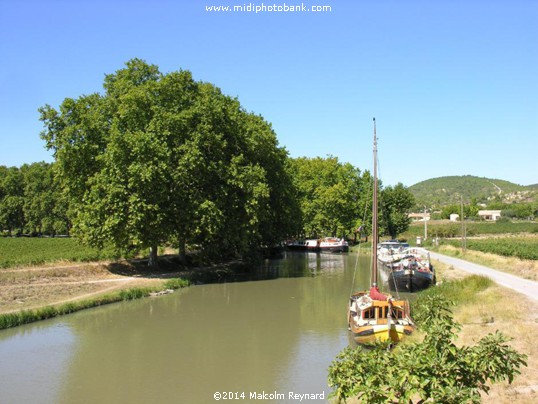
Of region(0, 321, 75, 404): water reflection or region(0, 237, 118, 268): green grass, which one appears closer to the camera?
region(0, 321, 75, 404): water reflection

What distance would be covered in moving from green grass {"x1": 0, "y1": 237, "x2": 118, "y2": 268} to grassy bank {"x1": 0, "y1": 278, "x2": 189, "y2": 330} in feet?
25.9

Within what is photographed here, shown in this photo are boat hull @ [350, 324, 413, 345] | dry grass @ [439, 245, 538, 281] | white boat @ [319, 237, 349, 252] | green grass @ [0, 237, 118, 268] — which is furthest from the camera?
white boat @ [319, 237, 349, 252]

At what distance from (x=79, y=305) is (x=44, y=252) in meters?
22.2

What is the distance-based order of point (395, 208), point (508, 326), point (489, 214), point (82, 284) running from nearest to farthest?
1. point (508, 326)
2. point (82, 284)
3. point (395, 208)
4. point (489, 214)

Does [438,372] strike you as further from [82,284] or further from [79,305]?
[82,284]

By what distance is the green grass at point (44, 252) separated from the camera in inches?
1415

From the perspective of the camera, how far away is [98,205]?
33250 mm

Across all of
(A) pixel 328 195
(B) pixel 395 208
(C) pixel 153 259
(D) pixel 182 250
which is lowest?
(C) pixel 153 259

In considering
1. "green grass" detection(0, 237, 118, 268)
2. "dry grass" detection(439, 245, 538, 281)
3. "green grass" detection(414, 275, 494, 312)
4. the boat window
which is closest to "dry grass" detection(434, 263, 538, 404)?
"green grass" detection(414, 275, 494, 312)

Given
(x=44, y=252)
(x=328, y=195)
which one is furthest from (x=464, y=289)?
(x=328, y=195)

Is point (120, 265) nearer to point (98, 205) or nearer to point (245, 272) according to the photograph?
point (98, 205)

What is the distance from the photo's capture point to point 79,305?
27.5 m

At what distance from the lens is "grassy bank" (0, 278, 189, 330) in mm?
23489

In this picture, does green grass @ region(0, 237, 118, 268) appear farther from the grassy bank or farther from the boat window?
the boat window
